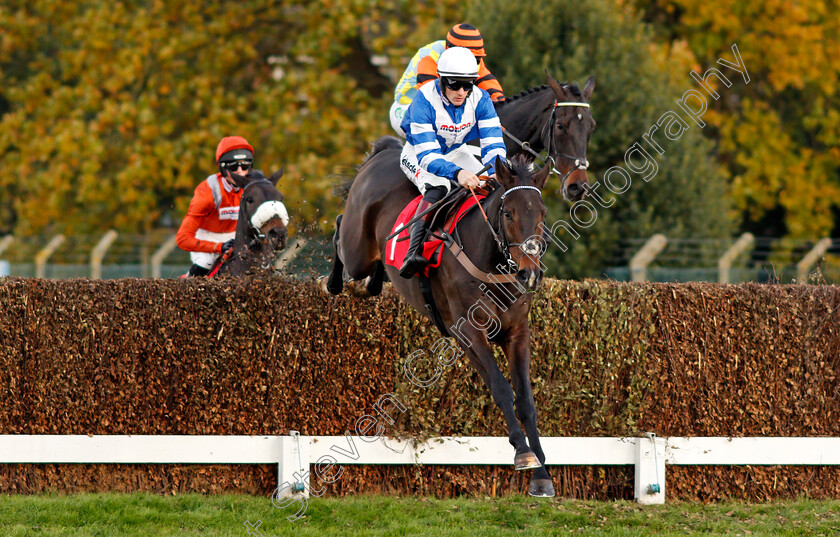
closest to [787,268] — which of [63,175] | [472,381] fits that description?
[472,381]

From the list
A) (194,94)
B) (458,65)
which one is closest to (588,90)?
(458,65)

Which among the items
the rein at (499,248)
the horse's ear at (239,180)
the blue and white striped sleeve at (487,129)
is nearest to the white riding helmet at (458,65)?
the blue and white striped sleeve at (487,129)

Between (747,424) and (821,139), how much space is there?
15060 millimetres

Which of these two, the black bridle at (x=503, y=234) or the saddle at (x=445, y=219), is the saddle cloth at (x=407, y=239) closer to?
the saddle at (x=445, y=219)

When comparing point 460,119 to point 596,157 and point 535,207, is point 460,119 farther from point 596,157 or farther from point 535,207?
point 596,157

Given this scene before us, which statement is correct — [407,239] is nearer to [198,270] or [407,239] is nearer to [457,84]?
[457,84]

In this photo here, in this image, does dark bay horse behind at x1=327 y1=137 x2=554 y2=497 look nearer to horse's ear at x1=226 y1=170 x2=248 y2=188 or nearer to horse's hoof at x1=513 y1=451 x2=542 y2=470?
horse's hoof at x1=513 y1=451 x2=542 y2=470

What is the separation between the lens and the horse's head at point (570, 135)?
6.86 m

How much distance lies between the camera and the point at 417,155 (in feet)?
21.2

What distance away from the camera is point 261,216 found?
8.28 m

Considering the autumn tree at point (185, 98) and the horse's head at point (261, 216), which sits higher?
the autumn tree at point (185, 98)

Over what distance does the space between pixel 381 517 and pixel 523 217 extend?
232 centimetres

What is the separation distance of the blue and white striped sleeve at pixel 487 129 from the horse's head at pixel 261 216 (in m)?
2.23

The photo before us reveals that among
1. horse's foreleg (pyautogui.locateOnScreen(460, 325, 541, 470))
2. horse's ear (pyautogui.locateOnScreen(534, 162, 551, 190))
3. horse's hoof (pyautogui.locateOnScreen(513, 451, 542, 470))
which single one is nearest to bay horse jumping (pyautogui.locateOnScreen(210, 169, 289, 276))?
horse's foreleg (pyautogui.locateOnScreen(460, 325, 541, 470))
